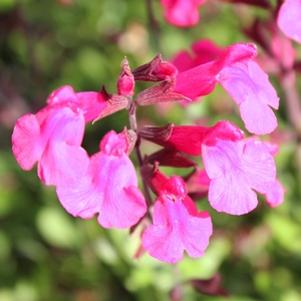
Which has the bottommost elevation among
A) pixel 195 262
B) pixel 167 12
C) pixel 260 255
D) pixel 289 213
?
pixel 260 255

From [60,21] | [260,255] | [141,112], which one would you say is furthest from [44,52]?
[260,255]

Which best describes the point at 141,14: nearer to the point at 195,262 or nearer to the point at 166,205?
the point at 195,262

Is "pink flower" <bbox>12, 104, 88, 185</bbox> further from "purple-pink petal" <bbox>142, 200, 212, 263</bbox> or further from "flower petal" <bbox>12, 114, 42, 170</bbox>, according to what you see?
"purple-pink petal" <bbox>142, 200, 212, 263</bbox>

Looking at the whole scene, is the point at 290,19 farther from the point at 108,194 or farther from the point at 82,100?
the point at 108,194

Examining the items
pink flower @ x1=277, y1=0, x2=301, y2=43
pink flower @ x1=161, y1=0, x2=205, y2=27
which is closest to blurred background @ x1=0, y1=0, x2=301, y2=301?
pink flower @ x1=161, y1=0, x2=205, y2=27

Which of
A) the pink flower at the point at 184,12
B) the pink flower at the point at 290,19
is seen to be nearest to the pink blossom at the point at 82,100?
the pink flower at the point at 290,19
